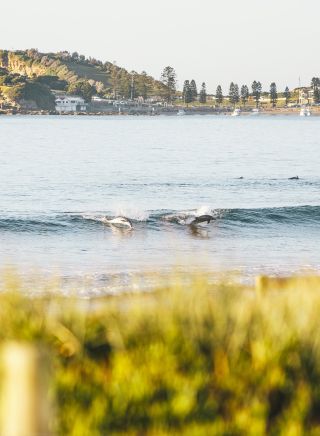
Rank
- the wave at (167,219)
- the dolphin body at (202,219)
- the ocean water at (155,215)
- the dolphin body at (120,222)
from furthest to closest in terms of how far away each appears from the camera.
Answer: the dolphin body at (202,219) → the wave at (167,219) → the dolphin body at (120,222) → the ocean water at (155,215)

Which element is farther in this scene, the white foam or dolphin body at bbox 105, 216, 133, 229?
the white foam

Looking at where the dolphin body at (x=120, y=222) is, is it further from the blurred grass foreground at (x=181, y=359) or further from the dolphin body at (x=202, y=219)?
the blurred grass foreground at (x=181, y=359)

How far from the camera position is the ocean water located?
19.4m

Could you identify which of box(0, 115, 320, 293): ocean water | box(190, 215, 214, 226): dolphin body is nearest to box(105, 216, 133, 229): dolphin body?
box(0, 115, 320, 293): ocean water

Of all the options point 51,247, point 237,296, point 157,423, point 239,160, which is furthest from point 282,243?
point 239,160

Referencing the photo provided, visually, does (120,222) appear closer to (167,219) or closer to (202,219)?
(167,219)

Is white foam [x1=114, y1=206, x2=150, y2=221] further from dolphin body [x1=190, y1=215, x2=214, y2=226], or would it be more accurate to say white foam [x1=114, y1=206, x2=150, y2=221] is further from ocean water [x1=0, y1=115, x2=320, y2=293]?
dolphin body [x1=190, y1=215, x2=214, y2=226]

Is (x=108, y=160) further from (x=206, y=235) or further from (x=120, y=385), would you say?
(x=120, y=385)

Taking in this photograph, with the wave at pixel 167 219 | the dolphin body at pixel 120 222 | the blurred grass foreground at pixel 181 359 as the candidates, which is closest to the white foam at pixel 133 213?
the wave at pixel 167 219

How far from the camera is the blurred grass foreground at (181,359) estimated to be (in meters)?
5.54

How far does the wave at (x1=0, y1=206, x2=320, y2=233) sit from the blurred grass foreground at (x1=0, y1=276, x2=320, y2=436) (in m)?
19.9

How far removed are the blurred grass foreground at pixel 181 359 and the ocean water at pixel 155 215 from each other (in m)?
1.75

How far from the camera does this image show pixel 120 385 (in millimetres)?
5801

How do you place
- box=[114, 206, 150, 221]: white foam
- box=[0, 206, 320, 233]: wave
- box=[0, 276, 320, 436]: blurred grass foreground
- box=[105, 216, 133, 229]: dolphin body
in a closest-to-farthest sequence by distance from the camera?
box=[0, 276, 320, 436]: blurred grass foreground
box=[105, 216, 133, 229]: dolphin body
box=[0, 206, 320, 233]: wave
box=[114, 206, 150, 221]: white foam
